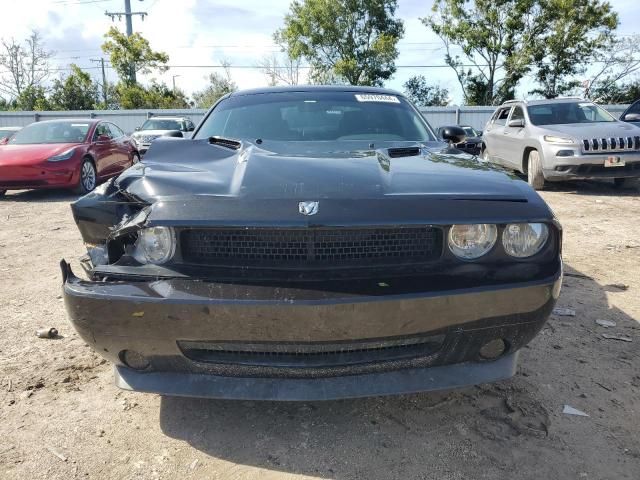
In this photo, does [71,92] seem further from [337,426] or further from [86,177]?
[337,426]

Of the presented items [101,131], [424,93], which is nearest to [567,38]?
[424,93]

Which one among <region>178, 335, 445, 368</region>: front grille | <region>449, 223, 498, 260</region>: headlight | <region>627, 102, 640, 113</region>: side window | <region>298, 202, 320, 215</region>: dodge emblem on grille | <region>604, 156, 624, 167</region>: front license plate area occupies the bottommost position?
<region>178, 335, 445, 368</region>: front grille

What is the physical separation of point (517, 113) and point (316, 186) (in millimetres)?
8574

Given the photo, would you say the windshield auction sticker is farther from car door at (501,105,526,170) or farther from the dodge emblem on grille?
car door at (501,105,526,170)

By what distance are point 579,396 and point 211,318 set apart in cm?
172

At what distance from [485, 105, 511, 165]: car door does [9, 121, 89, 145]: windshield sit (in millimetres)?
7663

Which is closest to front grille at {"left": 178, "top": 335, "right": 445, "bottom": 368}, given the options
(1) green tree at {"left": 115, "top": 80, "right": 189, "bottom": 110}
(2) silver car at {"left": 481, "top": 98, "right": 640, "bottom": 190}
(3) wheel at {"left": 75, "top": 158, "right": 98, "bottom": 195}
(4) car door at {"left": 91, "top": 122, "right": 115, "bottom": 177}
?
(2) silver car at {"left": 481, "top": 98, "right": 640, "bottom": 190}

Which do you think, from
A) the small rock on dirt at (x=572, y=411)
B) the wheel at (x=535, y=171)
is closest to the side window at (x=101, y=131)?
the wheel at (x=535, y=171)

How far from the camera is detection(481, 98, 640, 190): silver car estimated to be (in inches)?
296

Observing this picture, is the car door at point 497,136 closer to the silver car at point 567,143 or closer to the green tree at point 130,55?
the silver car at point 567,143

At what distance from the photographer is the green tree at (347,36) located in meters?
27.9

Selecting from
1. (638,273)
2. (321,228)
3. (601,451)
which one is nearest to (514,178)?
(321,228)

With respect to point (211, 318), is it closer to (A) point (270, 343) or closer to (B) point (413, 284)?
(A) point (270, 343)

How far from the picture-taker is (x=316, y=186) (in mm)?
1839
